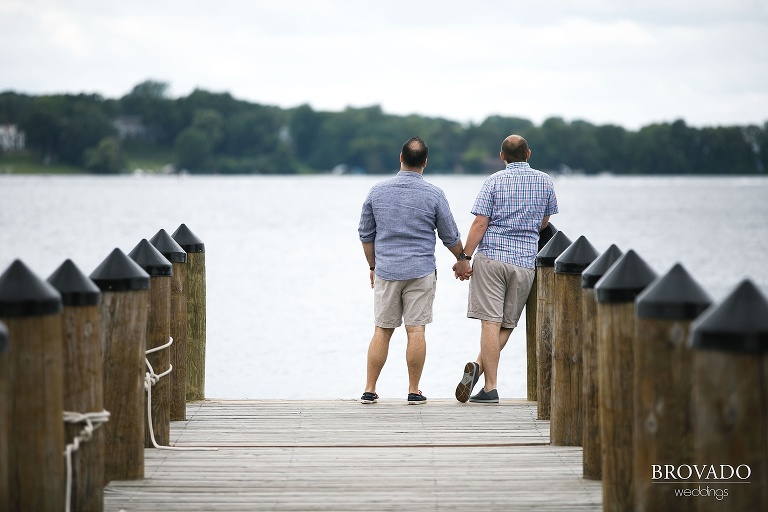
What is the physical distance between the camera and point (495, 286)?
820 centimetres

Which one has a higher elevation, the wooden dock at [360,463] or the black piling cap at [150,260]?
the black piling cap at [150,260]

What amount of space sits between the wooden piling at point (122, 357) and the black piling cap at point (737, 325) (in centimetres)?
284

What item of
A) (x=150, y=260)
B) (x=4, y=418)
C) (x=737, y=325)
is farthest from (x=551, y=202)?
(x=4, y=418)

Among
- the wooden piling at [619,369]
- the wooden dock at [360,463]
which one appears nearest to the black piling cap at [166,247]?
the wooden dock at [360,463]

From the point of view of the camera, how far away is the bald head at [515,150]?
8148mm

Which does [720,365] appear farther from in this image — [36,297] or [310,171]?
[310,171]

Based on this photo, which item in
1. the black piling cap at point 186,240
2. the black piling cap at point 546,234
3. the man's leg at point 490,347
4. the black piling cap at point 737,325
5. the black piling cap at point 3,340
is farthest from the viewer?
the black piling cap at point 546,234

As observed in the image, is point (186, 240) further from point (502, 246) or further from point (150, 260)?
point (502, 246)

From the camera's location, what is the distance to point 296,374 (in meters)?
18.9

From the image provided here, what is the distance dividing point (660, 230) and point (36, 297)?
6239cm

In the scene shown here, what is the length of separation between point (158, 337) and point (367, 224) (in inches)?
85.7

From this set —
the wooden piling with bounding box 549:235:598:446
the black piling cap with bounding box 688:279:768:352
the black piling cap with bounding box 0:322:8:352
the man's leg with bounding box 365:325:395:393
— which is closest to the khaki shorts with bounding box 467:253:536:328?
the man's leg with bounding box 365:325:395:393

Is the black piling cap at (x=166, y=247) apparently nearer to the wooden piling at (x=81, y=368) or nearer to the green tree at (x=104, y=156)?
the wooden piling at (x=81, y=368)

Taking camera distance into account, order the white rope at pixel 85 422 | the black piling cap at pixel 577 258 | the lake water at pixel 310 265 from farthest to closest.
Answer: the lake water at pixel 310 265, the black piling cap at pixel 577 258, the white rope at pixel 85 422
